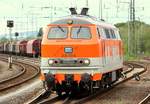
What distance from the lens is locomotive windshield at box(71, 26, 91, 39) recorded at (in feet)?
56.5

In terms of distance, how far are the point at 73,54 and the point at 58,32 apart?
3.52ft

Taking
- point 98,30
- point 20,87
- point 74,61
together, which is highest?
point 98,30

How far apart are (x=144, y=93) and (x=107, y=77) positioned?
5.37ft

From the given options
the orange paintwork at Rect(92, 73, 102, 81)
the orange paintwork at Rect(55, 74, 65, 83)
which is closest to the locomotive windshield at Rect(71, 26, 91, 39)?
the orange paintwork at Rect(92, 73, 102, 81)

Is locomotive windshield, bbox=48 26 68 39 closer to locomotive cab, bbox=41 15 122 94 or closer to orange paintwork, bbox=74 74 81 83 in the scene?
locomotive cab, bbox=41 15 122 94

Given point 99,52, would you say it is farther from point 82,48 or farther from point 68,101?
point 68,101

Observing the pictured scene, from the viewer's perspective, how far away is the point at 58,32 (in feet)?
57.1

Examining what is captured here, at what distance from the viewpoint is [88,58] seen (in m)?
16.8

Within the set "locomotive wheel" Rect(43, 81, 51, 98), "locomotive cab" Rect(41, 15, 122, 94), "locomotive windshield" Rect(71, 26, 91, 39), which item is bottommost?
"locomotive wheel" Rect(43, 81, 51, 98)

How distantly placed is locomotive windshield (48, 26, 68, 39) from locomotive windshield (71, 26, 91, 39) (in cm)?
28

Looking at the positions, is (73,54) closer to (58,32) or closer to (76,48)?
(76,48)

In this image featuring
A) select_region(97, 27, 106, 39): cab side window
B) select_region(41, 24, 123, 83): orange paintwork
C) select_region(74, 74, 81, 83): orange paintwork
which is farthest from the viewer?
select_region(97, 27, 106, 39): cab side window

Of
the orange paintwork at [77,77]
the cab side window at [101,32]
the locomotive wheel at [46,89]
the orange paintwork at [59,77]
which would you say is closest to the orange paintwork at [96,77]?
the orange paintwork at [77,77]

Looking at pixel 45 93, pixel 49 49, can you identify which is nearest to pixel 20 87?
pixel 45 93
